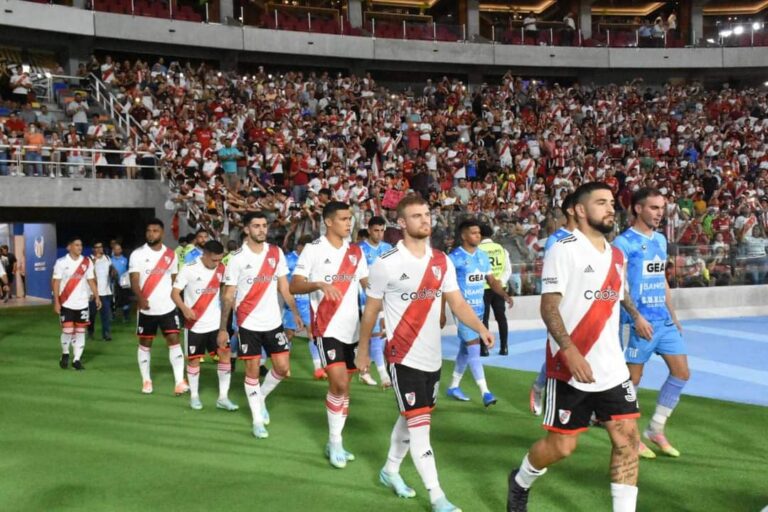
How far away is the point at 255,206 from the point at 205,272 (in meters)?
8.11

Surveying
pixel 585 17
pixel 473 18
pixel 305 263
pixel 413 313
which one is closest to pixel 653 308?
pixel 413 313

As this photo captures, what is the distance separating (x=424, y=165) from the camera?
2420 cm

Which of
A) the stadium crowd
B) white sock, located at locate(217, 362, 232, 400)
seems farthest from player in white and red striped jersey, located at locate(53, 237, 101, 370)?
white sock, located at locate(217, 362, 232, 400)

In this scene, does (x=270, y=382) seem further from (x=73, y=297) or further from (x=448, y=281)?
(x=73, y=297)

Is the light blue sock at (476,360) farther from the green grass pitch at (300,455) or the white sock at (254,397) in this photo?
the white sock at (254,397)

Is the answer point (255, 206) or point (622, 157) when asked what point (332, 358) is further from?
point (622, 157)

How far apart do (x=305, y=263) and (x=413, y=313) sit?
72.0 inches

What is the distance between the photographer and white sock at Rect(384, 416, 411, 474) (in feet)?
19.2

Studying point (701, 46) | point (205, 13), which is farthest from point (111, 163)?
point (701, 46)

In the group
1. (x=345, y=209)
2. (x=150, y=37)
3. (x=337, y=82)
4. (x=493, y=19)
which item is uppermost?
(x=493, y=19)

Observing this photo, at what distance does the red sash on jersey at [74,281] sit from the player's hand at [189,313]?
405 cm

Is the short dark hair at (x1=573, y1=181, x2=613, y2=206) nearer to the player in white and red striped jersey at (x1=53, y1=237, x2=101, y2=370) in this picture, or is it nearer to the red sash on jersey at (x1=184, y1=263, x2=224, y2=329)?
the red sash on jersey at (x1=184, y1=263, x2=224, y2=329)

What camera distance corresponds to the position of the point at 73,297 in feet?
41.7

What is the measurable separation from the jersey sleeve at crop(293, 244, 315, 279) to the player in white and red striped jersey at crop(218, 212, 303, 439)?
2.50 ft
